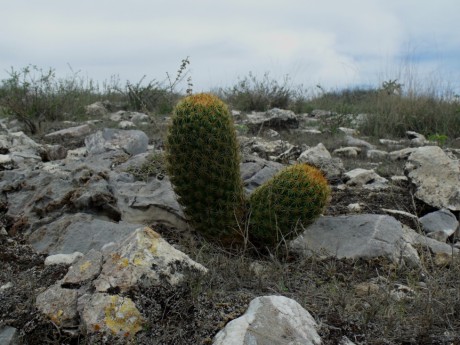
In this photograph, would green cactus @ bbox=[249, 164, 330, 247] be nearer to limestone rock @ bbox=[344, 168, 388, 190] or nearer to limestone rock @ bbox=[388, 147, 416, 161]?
limestone rock @ bbox=[344, 168, 388, 190]

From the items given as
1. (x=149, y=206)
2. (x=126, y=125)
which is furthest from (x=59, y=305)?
(x=126, y=125)

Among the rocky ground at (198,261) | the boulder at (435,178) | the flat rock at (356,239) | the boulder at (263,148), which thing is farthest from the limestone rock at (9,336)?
the boulder at (263,148)

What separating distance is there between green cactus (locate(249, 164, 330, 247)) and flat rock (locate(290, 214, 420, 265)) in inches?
7.1

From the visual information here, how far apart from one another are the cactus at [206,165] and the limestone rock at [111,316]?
1253 millimetres

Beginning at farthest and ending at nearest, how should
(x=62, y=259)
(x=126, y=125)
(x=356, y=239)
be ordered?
(x=126, y=125) → (x=356, y=239) → (x=62, y=259)

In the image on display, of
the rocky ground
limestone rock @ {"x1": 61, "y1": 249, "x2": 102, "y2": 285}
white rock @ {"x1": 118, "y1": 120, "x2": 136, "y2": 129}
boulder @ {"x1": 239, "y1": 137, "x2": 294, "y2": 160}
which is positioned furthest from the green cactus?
white rock @ {"x1": 118, "y1": 120, "x2": 136, "y2": 129}

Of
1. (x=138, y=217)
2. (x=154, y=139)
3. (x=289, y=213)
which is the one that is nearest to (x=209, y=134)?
(x=289, y=213)

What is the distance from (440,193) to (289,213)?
182 centimetres

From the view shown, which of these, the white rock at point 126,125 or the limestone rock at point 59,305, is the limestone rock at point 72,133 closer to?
the white rock at point 126,125

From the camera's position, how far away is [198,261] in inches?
112

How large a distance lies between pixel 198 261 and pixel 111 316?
2.50 feet

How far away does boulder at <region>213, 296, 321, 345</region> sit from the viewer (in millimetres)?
2012

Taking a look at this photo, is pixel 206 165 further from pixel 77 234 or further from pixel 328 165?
pixel 328 165

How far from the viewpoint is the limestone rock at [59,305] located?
2223 mm
